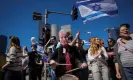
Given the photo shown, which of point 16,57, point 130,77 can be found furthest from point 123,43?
point 16,57

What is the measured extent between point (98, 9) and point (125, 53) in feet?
18.4

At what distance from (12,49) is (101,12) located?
596 cm

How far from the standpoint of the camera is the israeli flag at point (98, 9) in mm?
11077

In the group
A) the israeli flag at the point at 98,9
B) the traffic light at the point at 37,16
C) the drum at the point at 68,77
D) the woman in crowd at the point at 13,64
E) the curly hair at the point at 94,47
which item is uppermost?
the traffic light at the point at 37,16

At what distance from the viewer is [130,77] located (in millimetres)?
5562

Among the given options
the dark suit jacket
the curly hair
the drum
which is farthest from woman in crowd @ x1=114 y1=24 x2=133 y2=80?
the curly hair

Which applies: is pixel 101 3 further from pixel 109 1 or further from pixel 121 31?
pixel 121 31

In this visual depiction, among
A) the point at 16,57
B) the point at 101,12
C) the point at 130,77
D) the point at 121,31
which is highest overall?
the point at 101,12

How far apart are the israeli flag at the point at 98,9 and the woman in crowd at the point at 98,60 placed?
10.1 ft

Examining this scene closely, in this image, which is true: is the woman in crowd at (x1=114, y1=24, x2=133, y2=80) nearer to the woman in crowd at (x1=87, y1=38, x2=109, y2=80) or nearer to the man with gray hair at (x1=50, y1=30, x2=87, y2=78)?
the man with gray hair at (x1=50, y1=30, x2=87, y2=78)

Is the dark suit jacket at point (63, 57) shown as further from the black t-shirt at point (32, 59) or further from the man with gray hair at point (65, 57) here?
the black t-shirt at point (32, 59)

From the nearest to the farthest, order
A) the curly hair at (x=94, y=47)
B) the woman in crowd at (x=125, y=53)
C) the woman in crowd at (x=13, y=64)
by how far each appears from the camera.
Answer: the woman in crowd at (x=125, y=53) < the woman in crowd at (x=13, y=64) < the curly hair at (x=94, y=47)

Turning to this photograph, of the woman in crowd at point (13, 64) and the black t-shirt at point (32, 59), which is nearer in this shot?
the woman in crowd at point (13, 64)

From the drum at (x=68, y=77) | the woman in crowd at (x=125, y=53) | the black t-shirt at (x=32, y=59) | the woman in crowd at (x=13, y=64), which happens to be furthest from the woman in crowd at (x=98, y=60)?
the black t-shirt at (x=32, y=59)
